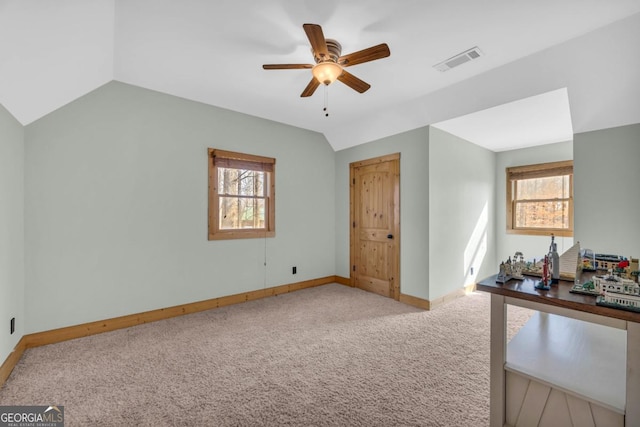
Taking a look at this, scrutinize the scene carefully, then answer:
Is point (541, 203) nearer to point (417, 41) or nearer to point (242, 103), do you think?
point (417, 41)

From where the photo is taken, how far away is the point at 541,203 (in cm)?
479

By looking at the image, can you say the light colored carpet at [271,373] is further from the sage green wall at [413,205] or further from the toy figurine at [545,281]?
the toy figurine at [545,281]

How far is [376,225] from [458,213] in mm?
1284

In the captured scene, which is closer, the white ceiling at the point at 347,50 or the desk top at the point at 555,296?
the desk top at the point at 555,296

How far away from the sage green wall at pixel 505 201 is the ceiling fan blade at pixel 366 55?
422 centimetres

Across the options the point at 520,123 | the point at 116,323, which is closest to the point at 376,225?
the point at 520,123

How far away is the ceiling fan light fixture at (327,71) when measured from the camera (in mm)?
2221

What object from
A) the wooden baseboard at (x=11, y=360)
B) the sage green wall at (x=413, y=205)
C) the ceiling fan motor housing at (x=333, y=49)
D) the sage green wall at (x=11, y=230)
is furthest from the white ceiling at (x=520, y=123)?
the wooden baseboard at (x=11, y=360)

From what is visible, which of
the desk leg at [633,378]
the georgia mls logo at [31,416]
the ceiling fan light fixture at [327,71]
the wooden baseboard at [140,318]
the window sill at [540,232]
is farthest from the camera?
the window sill at [540,232]

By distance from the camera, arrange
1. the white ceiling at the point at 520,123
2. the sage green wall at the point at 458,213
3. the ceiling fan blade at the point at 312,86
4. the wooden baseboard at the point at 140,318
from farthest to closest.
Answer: the sage green wall at the point at 458,213
the white ceiling at the point at 520,123
the wooden baseboard at the point at 140,318
the ceiling fan blade at the point at 312,86

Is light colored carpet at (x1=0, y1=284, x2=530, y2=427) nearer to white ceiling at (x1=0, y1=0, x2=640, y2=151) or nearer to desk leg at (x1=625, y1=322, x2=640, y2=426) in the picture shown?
desk leg at (x1=625, y1=322, x2=640, y2=426)

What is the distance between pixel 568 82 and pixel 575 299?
2.34 meters

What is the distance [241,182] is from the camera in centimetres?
417

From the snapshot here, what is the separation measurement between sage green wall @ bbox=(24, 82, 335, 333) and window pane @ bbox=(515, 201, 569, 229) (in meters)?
4.41
